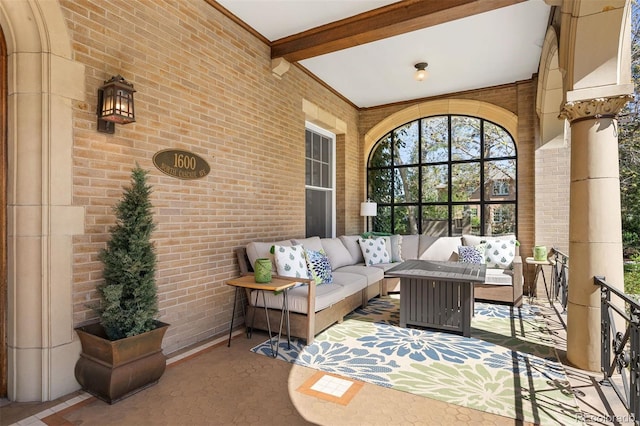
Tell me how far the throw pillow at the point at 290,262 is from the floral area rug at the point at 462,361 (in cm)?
68

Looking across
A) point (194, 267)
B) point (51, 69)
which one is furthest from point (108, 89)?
point (194, 267)

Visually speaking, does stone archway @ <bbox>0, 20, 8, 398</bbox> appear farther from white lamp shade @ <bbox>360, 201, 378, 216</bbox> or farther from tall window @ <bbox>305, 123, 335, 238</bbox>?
white lamp shade @ <bbox>360, 201, 378, 216</bbox>

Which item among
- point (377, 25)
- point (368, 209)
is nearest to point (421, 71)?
point (377, 25)

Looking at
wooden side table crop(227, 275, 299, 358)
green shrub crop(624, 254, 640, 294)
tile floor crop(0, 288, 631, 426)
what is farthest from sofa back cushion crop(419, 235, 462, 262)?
green shrub crop(624, 254, 640, 294)

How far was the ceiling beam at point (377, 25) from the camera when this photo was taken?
331 cm

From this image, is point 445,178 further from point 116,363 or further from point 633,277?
point 116,363

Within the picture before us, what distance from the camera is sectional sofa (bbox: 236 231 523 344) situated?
133 inches

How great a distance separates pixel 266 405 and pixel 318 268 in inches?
71.5

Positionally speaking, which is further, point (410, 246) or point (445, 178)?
point (445, 178)

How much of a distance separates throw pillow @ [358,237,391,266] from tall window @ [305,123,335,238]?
884mm

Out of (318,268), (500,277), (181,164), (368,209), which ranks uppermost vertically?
(181,164)

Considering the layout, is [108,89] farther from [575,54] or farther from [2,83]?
[575,54]

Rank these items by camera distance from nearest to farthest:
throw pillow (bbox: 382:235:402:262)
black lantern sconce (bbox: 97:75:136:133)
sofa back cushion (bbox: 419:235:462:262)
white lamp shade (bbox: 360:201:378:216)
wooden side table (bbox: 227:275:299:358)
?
1. black lantern sconce (bbox: 97:75:136:133)
2. wooden side table (bbox: 227:275:299:358)
3. sofa back cushion (bbox: 419:235:462:262)
4. throw pillow (bbox: 382:235:402:262)
5. white lamp shade (bbox: 360:201:378:216)

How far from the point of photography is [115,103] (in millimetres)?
2498
